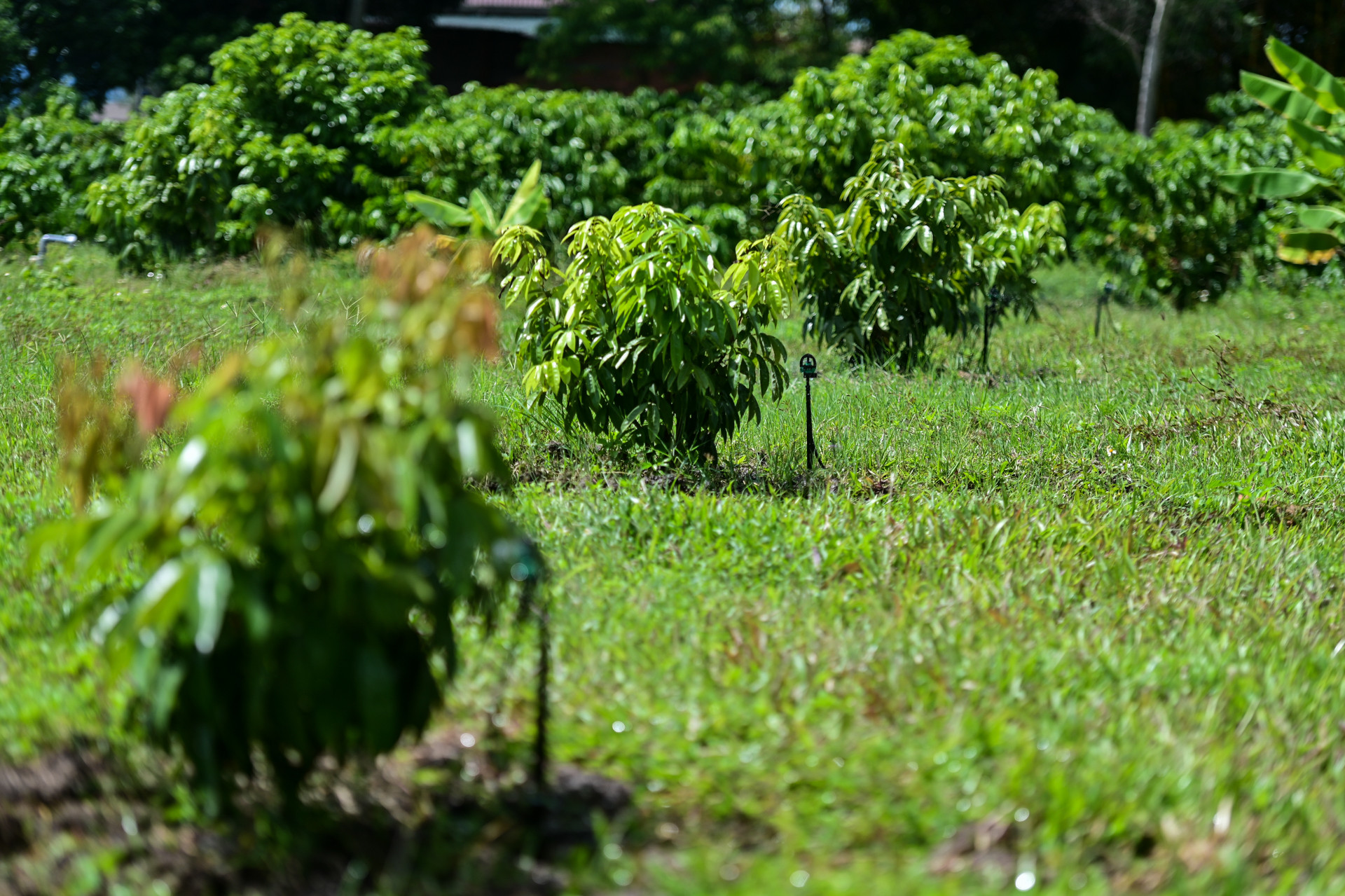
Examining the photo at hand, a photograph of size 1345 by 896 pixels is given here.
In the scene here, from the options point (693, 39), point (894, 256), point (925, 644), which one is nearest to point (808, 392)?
point (925, 644)

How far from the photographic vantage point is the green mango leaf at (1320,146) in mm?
4867

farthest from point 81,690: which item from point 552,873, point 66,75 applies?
point 66,75

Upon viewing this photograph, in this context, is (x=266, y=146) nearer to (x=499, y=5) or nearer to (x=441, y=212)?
(x=441, y=212)

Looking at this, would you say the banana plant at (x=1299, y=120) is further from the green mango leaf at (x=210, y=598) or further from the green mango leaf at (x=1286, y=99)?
the green mango leaf at (x=210, y=598)

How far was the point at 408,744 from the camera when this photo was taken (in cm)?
284

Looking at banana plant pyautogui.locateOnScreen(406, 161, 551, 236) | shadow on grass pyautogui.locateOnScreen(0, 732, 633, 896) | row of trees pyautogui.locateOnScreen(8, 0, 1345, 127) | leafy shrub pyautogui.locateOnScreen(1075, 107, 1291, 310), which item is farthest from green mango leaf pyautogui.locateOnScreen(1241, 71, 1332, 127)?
row of trees pyautogui.locateOnScreen(8, 0, 1345, 127)

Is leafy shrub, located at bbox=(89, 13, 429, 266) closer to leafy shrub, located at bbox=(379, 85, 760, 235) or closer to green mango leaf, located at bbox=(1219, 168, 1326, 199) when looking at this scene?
leafy shrub, located at bbox=(379, 85, 760, 235)

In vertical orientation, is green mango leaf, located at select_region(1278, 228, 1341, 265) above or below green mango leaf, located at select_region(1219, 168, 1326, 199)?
below

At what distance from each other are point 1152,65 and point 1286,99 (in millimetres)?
14803

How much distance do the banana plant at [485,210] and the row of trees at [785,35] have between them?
A: 9.13 m

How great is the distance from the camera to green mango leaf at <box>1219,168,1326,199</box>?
5.22 meters

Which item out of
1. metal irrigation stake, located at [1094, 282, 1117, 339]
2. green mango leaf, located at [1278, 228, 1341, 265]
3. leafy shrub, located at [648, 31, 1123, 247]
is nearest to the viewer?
green mango leaf, located at [1278, 228, 1341, 265]

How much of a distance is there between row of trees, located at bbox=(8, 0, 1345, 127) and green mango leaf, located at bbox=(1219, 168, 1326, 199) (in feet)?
47.7

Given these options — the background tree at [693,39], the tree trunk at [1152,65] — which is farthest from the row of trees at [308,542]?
the background tree at [693,39]
